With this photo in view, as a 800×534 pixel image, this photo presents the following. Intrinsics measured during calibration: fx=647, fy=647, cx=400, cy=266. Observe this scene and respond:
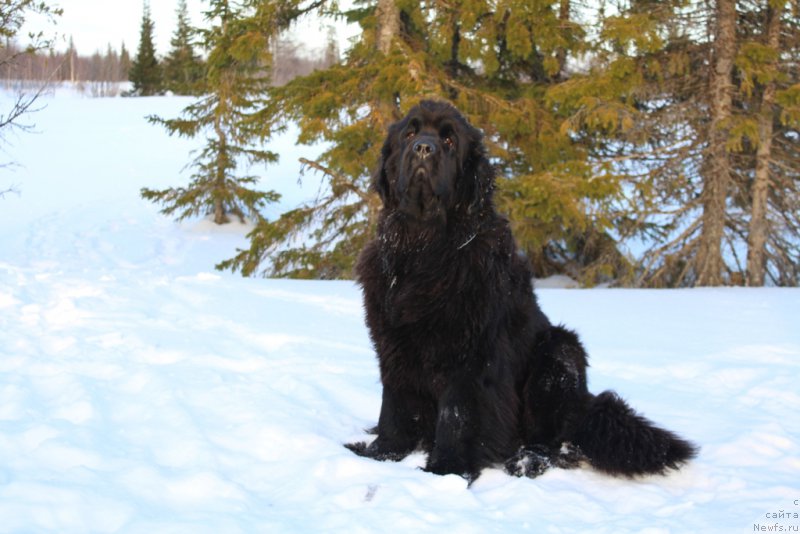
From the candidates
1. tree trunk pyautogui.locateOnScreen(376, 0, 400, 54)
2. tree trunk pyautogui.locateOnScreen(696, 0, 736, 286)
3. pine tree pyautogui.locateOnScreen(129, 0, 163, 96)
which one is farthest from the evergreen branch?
pine tree pyautogui.locateOnScreen(129, 0, 163, 96)

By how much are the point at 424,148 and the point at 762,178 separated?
9198 millimetres

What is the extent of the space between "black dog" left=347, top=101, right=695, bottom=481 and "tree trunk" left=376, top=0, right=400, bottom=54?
844 centimetres

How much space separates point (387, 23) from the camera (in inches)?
453

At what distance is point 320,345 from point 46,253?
15395mm

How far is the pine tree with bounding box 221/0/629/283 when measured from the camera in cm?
1022

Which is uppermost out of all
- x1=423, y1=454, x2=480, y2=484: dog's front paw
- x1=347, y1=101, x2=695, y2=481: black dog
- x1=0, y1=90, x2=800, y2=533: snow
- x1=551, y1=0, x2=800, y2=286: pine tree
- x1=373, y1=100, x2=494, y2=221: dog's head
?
x1=551, y1=0, x2=800, y2=286: pine tree

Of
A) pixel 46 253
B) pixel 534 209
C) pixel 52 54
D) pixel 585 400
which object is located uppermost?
pixel 52 54

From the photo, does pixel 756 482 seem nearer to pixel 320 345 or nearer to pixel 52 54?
pixel 320 345

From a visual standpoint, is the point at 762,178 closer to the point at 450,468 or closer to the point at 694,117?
the point at 694,117

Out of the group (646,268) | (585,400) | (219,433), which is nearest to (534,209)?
(646,268)

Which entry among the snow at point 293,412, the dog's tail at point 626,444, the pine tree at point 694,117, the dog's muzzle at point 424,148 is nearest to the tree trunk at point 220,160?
the pine tree at point 694,117

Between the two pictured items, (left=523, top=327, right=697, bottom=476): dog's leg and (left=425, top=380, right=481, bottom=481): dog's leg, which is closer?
(left=523, top=327, right=697, bottom=476): dog's leg

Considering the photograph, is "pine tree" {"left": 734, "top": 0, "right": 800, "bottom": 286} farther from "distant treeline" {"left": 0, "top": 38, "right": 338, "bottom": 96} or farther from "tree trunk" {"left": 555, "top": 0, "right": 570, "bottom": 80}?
"distant treeline" {"left": 0, "top": 38, "right": 338, "bottom": 96}

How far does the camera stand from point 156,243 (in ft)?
68.7
